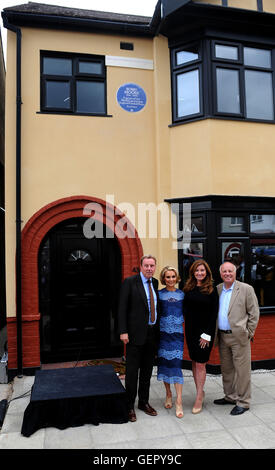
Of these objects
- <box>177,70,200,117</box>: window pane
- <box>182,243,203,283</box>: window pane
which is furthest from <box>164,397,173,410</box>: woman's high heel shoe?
<box>177,70,200,117</box>: window pane

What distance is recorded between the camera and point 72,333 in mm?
6773

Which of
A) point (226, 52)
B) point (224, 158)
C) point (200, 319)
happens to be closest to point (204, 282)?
point (200, 319)

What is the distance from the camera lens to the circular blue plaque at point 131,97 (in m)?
6.49

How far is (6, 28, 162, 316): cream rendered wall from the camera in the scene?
19.9 feet

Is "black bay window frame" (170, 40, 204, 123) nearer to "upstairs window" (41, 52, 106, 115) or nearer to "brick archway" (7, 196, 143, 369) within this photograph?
"upstairs window" (41, 52, 106, 115)

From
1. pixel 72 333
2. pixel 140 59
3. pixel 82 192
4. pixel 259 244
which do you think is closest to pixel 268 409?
pixel 259 244

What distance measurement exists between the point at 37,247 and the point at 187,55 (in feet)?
13.6

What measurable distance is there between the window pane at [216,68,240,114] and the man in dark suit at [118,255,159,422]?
3.31m

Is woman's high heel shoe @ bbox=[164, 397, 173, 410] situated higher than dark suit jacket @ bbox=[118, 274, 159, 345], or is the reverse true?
dark suit jacket @ bbox=[118, 274, 159, 345]

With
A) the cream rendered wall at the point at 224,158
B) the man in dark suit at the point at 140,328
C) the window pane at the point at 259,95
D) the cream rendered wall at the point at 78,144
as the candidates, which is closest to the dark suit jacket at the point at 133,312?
the man in dark suit at the point at 140,328

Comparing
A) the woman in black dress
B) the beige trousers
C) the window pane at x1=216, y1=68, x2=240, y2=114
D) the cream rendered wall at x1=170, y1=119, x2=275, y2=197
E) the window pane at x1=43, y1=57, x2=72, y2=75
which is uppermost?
the window pane at x1=43, y1=57, x2=72, y2=75

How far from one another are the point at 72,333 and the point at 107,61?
4872 millimetres

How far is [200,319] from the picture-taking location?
4.38 metres

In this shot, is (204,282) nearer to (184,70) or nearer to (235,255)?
(235,255)
